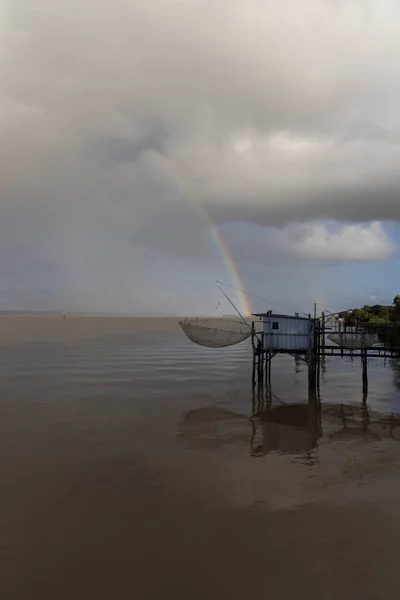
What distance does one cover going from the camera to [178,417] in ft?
66.0

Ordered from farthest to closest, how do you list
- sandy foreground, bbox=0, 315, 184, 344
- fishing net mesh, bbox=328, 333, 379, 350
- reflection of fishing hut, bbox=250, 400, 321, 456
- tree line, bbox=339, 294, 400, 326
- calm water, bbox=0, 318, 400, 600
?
sandy foreground, bbox=0, 315, 184, 344 → tree line, bbox=339, 294, 400, 326 → fishing net mesh, bbox=328, 333, 379, 350 → reflection of fishing hut, bbox=250, 400, 321, 456 → calm water, bbox=0, 318, 400, 600

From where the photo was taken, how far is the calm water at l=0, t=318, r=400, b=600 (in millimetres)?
7957

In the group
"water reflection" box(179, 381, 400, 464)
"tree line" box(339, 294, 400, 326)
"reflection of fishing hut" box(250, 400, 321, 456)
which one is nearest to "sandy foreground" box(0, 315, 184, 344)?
"tree line" box(339, 294, 400, 326)

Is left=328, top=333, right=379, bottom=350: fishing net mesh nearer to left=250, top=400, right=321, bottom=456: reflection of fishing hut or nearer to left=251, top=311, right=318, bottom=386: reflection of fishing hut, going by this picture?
left=251, top=311, right=318, bottom=386: reflection of fishing hut

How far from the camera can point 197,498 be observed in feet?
37.1

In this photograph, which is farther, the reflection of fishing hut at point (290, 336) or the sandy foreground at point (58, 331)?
the sandy foreground at point (58, 331)

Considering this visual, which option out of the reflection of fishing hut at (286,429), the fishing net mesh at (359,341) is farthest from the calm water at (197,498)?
the fishing net mesh at (359,341)

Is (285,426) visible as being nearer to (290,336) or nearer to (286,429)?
(286,429)

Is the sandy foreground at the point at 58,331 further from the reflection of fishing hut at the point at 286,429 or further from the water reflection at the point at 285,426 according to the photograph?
the reflection of fishing hut at the point at 286,429

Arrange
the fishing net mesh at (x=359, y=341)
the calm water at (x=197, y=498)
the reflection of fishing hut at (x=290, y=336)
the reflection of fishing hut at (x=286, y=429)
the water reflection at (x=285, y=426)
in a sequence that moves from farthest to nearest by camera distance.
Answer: the fishing net mesh at (x=359, y=341)
the reflection of fishing hut at (x=290, y=336)
the water reflection at (x=285, y=426)
the reflection of fishing hut at (x=286, y=429)
the calm water at (x=197, y=498)

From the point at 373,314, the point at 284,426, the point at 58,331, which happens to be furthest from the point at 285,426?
the point at 58,331

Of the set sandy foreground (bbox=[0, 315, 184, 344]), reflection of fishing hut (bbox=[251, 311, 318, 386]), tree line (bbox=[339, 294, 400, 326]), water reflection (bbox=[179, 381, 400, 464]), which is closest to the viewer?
water reflection (bbox=[179, 381, 400, 464])

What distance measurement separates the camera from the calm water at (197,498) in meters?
7.96

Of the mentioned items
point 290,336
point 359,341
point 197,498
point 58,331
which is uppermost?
point 290,336
